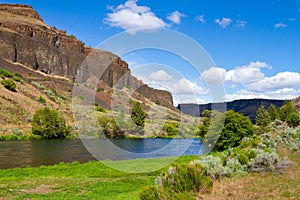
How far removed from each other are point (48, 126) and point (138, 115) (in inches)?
839

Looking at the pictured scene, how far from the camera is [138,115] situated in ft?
238

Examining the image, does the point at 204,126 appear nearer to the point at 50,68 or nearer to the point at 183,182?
the point at 183,182

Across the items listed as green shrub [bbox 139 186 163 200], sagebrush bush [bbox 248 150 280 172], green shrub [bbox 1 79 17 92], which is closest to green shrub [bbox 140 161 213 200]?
green shrub [bbox 139 186 163 200]

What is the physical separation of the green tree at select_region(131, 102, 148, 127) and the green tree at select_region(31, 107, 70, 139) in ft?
55.3

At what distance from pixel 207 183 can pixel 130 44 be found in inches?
390

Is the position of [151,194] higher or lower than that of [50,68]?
lower

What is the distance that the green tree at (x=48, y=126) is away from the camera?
2406 inches

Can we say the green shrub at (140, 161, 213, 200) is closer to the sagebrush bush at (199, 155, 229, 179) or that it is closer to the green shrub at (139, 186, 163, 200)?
the green shrub at (139, 186, 163, 200)

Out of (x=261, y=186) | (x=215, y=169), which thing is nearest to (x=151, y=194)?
(x=261, y=186)

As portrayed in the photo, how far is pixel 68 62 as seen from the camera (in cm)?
14525

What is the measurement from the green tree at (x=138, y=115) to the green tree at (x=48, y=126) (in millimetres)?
16855

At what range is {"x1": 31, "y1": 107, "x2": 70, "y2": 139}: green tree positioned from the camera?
61.1 metres

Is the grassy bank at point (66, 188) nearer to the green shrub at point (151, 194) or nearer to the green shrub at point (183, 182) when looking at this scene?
the green shrub at point (183, 182)

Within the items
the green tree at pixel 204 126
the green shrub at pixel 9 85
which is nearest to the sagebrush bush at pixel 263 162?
the green tree at pixel 204 126
